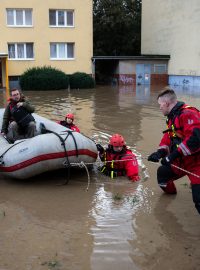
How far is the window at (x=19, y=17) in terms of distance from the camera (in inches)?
1105

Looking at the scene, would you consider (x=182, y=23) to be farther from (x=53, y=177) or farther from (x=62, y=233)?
(x=62, y=233)

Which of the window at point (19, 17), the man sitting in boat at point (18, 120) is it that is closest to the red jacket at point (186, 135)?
the man sitting in boat at point (18, 120)

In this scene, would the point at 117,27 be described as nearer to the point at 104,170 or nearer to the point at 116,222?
the point at 104,170

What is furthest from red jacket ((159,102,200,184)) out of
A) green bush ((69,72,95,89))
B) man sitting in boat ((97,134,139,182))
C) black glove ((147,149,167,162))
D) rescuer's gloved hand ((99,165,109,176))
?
green bush ((69,72,95,89))

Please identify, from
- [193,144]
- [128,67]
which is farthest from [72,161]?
[128,67]

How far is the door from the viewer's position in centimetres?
3228

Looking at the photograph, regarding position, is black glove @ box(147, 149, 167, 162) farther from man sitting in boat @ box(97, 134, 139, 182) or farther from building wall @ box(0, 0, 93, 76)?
building wall @ box(0, 0, 93, 76)

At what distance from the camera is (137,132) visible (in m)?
10.7

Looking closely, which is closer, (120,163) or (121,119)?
(120,163)

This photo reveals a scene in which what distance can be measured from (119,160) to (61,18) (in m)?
25.0

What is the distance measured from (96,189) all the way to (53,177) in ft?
3.22

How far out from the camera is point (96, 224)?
183 inches

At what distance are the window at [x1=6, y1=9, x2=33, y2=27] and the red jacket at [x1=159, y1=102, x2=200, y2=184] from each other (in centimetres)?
2597

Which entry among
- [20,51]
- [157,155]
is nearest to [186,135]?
[157,155]
